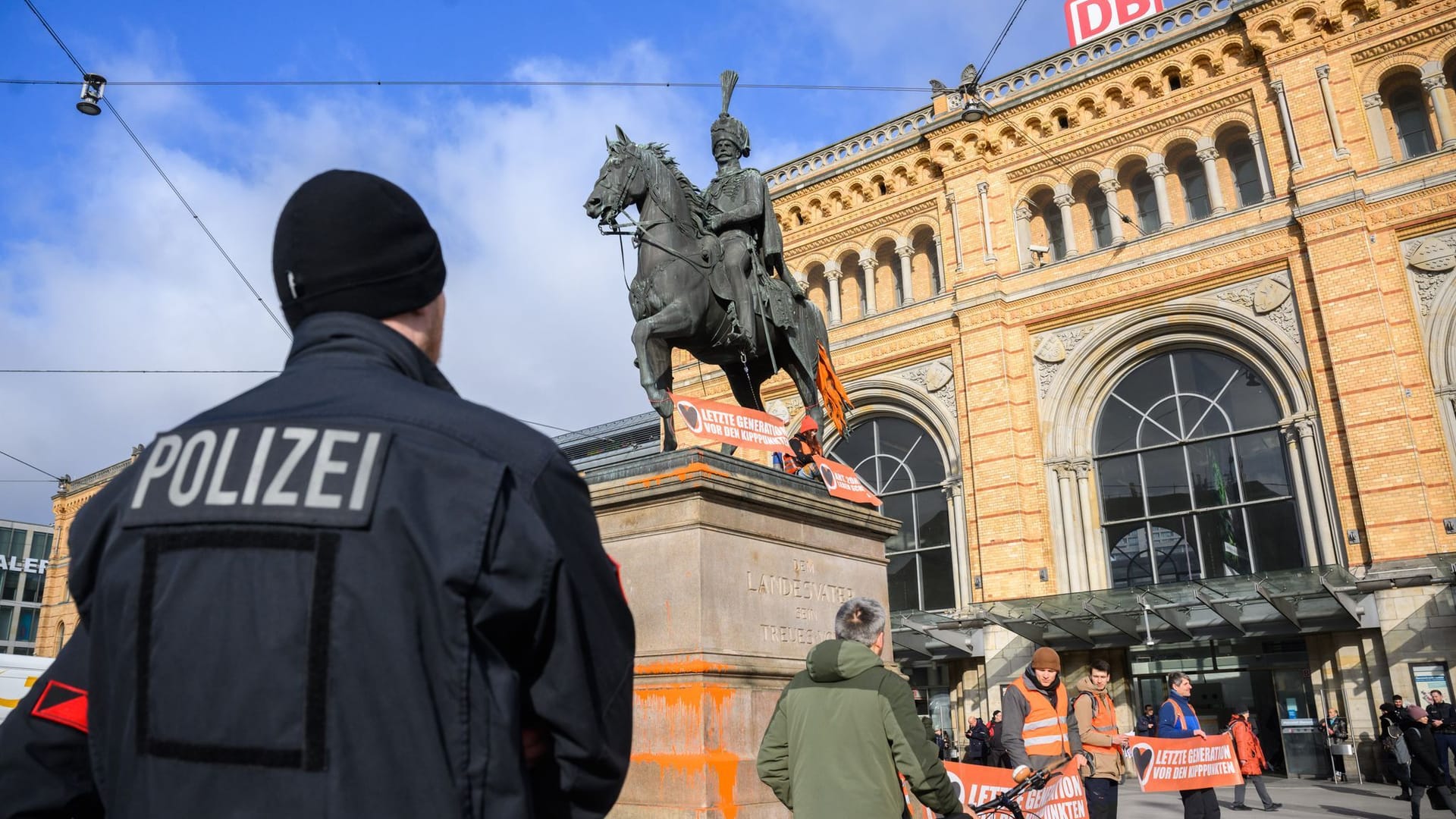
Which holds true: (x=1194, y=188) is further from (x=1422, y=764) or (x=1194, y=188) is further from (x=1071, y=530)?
(x=1422, y=764)

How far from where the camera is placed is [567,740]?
4.35ft

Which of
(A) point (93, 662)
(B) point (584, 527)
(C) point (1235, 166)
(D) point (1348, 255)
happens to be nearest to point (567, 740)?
(B) point (584, 527)

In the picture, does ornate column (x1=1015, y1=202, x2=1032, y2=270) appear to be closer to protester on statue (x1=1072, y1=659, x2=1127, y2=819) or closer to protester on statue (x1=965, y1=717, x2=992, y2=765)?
protester on statue (x1=965, y1=717, x2=992, y2=765)

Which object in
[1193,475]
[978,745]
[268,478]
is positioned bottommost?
[978,745]

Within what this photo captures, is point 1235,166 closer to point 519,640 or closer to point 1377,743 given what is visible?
point 1377,743

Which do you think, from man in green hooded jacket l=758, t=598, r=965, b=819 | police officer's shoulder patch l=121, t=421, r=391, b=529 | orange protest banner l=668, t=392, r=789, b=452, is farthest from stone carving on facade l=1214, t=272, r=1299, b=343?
police officer's shoulder patch l=121, t=421, r=391, b=529

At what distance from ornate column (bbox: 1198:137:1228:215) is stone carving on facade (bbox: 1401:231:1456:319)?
3.45 m

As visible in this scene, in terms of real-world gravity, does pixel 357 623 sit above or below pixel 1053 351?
below

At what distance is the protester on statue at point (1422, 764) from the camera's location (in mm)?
10867

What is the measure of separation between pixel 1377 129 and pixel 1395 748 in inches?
490

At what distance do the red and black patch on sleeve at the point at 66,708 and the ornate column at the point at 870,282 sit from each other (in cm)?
2421

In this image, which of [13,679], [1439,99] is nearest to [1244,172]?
[1439,99]

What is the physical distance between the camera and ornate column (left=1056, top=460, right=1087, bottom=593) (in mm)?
20531

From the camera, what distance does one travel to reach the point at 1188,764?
794 centimetres
